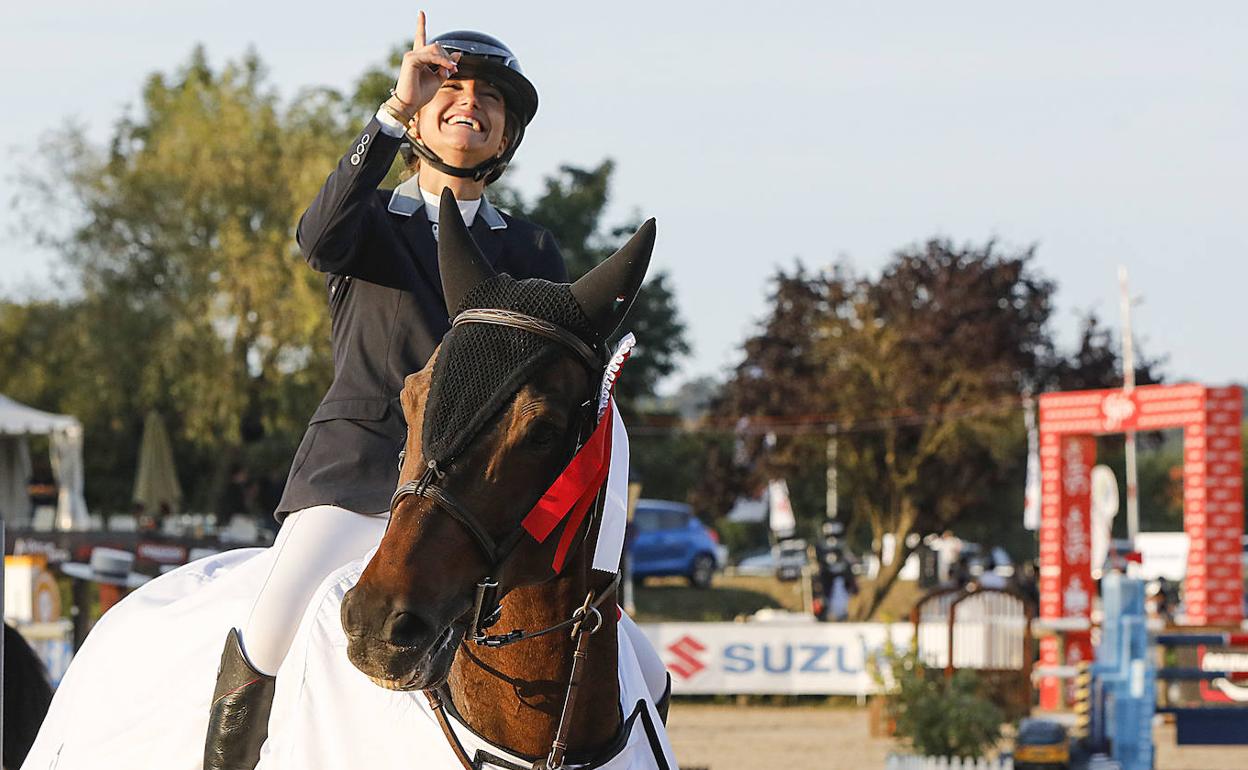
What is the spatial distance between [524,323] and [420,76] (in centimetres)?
78

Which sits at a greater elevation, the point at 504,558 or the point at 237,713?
the point at 504,558

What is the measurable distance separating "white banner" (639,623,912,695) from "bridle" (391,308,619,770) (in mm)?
16071

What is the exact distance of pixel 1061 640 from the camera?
861 inches

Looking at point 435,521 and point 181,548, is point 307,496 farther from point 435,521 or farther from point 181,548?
point 181,548

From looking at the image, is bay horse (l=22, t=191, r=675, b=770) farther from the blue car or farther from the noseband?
the blue car

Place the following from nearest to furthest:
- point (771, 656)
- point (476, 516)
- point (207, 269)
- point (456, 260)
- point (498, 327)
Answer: point (476, 516) < point (498, 327) < point (456, 260) < point (771, 656) < point (207, 269)

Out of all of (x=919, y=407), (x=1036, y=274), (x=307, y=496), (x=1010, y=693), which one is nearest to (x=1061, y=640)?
(x=1010, y=693)

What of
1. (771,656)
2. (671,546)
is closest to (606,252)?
(671,546)

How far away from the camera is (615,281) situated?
9.78 ft

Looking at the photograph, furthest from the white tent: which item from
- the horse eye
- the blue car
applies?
the horse eye

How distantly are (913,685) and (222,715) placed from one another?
406 inches

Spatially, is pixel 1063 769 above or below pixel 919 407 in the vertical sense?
below

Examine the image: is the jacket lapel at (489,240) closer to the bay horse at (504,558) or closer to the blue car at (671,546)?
the bay horse at (504,558)

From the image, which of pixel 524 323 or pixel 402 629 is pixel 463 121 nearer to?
pixel 524 323
